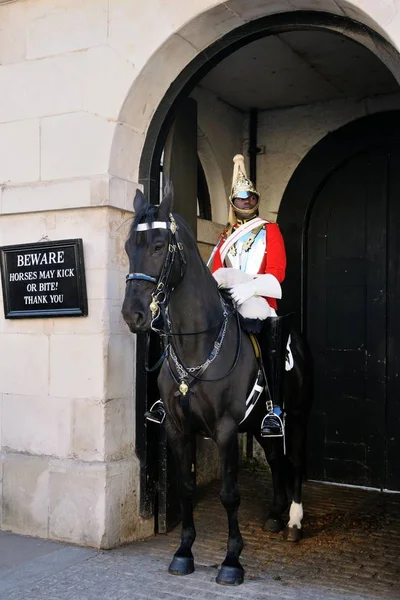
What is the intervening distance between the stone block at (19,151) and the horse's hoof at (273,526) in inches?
124

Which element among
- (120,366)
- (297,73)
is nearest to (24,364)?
(120,366)

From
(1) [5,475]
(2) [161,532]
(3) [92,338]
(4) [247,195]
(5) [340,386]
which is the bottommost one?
(2) [161,532]

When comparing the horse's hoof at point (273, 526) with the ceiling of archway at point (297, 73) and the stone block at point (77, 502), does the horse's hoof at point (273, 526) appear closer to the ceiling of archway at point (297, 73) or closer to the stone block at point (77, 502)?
the stone block at point (77, 502)

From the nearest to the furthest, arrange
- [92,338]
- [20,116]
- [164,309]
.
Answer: [164,309]
[92,338]
[20,116]

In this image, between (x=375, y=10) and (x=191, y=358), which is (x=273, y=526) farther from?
(x=375, y=10)

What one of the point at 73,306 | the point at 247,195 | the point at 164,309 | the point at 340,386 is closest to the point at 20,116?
the point at 73,306

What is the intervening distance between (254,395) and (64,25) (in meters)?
3.09

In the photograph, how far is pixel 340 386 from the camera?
6961 mm

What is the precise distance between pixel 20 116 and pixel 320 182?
2998 millimetres

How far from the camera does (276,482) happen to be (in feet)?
18.3

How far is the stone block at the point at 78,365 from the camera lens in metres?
5.12

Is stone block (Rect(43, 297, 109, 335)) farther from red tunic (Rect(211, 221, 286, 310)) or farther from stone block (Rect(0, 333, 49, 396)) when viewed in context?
red tunic (Rect(211, 221, 286, 310))

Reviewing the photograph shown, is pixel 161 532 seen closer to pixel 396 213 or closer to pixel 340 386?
pixel 340 386

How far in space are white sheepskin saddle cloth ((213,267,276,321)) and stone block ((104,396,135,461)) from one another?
1135 mm
